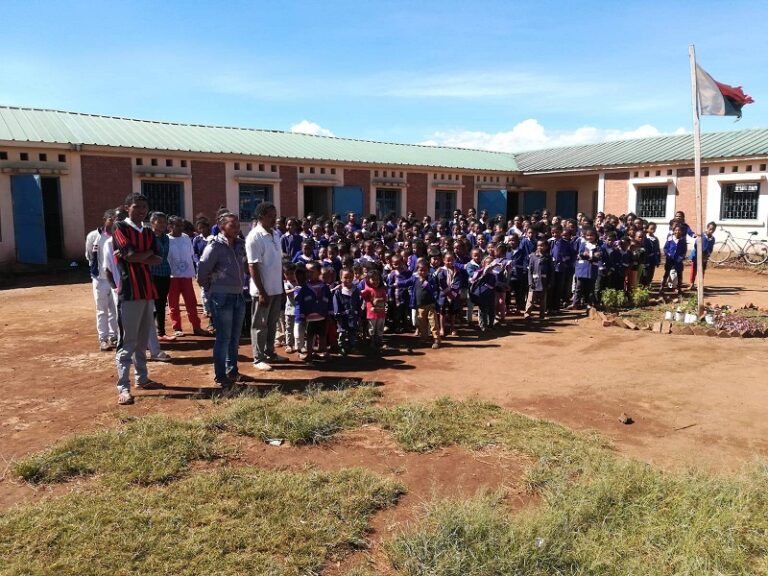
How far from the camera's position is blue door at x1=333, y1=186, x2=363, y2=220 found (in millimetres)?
18844

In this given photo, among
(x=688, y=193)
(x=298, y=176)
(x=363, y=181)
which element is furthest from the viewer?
(x=363, y=181)

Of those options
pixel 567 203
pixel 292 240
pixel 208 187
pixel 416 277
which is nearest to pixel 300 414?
pixel 416 277

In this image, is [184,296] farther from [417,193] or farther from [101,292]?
[417,193]

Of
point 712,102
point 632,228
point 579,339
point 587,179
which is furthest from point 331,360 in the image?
point 587,179

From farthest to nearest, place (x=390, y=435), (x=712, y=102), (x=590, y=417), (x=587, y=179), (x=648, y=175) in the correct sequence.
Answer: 1. (x=587, y=179)
2. (x=648, y=175)
3. (x=712, y=102)
4. (x=590, y=417)
5. (x=390, y=435)

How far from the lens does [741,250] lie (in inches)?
646

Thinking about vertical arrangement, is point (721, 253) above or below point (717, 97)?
below

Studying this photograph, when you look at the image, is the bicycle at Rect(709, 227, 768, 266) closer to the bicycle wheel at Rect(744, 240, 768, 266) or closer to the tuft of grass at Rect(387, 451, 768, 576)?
the bicycle wheel at Rect(744, 240, 768, 266)

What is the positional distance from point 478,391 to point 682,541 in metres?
2.69

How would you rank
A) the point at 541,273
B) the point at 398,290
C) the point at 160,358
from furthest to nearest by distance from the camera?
the point at 541,273
the point at 398,290
the point at 160,358

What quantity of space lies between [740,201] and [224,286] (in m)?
16.8

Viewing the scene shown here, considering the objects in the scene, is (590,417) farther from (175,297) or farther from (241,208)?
(241,208)

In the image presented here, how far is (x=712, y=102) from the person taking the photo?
9.04 meters

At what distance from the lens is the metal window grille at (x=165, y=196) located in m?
15.8
